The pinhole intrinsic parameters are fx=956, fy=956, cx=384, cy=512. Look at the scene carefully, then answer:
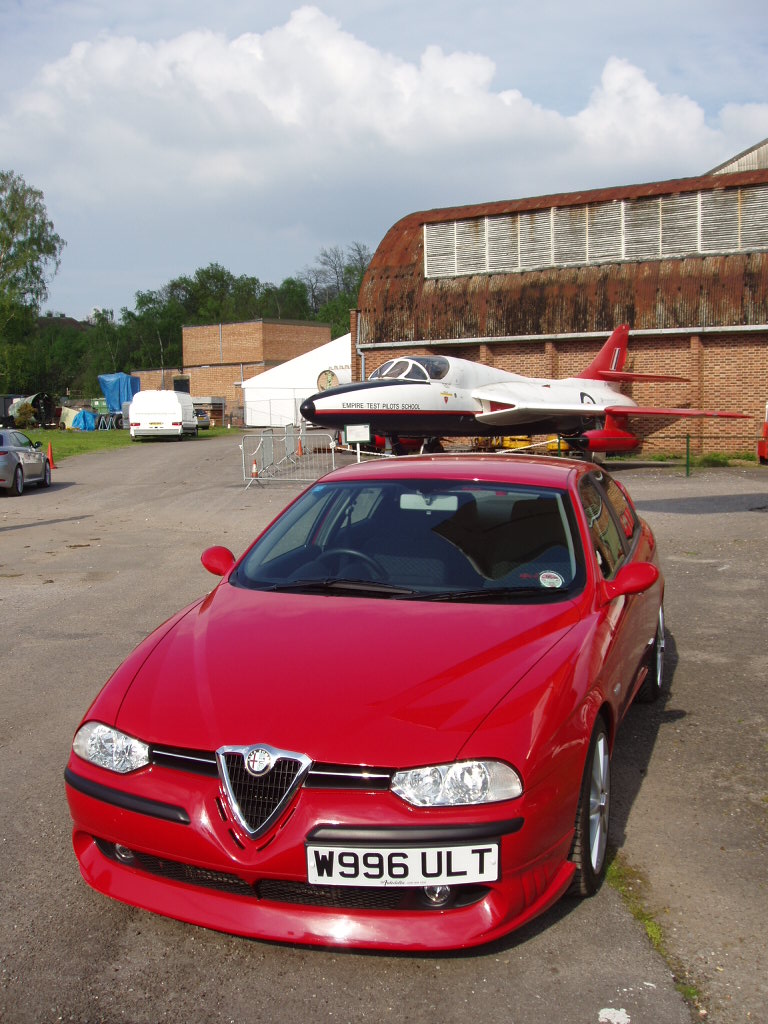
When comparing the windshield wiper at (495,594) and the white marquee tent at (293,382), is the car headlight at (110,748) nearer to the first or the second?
the windshield wiper at (495,594)

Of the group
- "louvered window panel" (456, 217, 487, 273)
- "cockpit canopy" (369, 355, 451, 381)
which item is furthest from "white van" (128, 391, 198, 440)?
"cockpit canopy" (369, 355, 451, 381)

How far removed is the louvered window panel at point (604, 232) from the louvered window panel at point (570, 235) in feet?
0.63

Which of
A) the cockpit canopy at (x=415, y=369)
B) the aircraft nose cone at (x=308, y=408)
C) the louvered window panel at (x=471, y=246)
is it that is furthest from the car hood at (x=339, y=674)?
the louvered window panel at (x=471, y=246)

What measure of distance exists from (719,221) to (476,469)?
27.8 metres

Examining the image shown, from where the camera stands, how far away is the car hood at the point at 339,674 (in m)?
3.08

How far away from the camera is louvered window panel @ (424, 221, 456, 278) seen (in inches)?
1303

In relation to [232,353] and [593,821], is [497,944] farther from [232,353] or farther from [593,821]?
[232,353]

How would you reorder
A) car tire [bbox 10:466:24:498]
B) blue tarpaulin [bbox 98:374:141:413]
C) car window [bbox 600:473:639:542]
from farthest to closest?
1. blue tarpaulin [bbox 98:374:141:413]
2. car tire [bbox 10:466:24:498]
3. car window [bbox 600:473:639:542]

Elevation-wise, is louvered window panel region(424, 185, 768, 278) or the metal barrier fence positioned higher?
louvered window panel region(424, 185, 768, 278)

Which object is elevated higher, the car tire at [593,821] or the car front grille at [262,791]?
the car front grille at [262,791]

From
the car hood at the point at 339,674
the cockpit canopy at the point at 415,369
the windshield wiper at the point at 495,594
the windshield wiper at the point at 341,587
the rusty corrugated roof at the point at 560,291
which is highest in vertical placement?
the rusty corrugated roof at the point at 560,291

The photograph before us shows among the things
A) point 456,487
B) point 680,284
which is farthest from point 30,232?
point 456,487

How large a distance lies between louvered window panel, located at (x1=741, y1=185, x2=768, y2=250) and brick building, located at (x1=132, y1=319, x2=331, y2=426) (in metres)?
42.4

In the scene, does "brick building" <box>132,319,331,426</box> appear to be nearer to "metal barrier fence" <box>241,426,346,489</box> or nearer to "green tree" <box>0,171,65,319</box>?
"green tree" <box>0,171,65,319</box>
